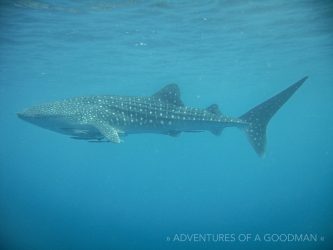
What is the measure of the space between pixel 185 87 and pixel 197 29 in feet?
90.3

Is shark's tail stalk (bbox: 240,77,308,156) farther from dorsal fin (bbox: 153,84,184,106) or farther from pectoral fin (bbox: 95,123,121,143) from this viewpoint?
pectoral fin (bbox: 95,123,121,143)

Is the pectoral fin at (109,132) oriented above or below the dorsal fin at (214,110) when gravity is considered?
below

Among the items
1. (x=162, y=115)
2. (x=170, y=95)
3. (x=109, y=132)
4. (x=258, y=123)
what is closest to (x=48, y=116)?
(x=109, y=132)

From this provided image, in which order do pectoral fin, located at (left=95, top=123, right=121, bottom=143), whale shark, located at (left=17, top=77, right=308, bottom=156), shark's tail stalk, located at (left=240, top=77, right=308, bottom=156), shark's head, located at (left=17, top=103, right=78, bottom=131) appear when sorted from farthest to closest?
1. shark's tail stalk, located at (left=240, top=77, right=308, bottom=156)
2. whale shark, located at (left=17, top=77, right=308, bottom=156)
3. shark's head, located at (left=17, top=103, right=78, bottom=131)
4. pectoral fin, located at (left=95, top=123, right=121, bottom=143)

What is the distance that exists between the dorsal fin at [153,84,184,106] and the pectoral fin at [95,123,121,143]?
1861 mm

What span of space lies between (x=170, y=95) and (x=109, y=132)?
2395mm

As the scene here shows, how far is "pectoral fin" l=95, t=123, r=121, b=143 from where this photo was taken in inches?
351

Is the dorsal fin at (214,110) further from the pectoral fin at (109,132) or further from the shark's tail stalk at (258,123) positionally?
the pectoral fin at (109,132)

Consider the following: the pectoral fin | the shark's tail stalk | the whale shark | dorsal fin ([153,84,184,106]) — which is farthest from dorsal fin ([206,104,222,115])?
the pectoral fin

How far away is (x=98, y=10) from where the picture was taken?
1555 cm

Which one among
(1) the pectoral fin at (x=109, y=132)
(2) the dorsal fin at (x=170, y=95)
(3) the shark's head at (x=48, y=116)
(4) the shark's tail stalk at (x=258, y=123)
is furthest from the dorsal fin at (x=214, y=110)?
(3) the shark's head at (x=48, y=116)

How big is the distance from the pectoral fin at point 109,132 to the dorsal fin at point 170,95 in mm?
1861

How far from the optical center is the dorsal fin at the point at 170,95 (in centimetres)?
1037

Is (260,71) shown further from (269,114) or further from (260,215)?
(269,114)
